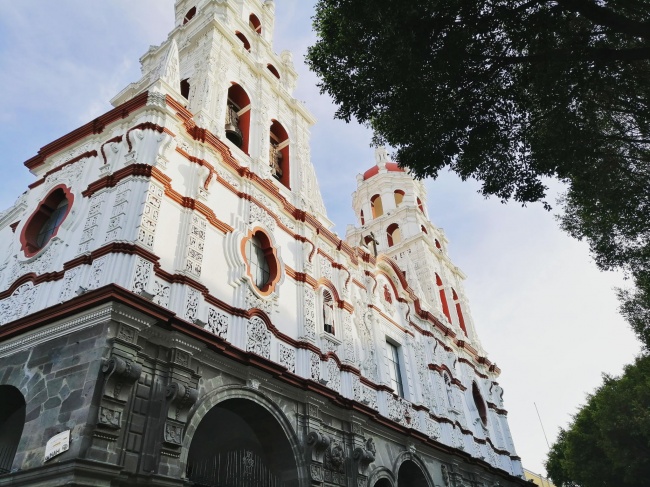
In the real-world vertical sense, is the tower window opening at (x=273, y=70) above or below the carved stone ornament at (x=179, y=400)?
above

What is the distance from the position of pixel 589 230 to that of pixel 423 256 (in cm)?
1142

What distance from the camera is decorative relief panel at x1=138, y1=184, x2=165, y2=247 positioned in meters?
9.03

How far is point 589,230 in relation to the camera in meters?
13.6

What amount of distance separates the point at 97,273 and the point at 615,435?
75.6 ft

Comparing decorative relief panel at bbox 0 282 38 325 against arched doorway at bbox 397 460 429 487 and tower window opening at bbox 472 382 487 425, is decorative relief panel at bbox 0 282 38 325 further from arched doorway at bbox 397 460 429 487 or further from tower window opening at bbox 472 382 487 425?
tower window opening at bbox 472 382 487 425

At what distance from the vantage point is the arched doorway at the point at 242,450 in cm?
955

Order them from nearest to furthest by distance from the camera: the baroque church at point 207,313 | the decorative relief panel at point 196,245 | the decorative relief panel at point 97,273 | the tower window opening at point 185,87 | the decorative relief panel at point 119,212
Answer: the baroque church at point 207,313 → the decorative relief panel at point 97,273 → the decorative relief panel at point 119,212 → the decorative relief panel at point 196,245 → the tower window opening at point 185,87

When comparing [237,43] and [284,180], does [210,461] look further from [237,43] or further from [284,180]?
[237,43]

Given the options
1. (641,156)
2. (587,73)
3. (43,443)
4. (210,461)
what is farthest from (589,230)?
(43,443)

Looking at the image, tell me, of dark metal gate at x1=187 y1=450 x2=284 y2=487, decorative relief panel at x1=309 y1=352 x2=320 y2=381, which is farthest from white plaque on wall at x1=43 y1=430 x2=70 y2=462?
decorative relief panel at x1=309 y1=352 x2=320 y2=381

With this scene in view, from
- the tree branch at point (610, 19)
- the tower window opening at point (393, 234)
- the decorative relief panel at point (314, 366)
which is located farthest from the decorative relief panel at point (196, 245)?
the tower window opening at point (393, 234)

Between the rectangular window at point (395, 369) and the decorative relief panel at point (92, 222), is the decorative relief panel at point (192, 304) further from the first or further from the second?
the rectangular window at point (395, 369)

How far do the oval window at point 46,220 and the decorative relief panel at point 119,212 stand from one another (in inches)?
75.4

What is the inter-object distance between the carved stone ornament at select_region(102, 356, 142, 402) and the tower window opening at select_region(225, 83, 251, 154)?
8068 mm
